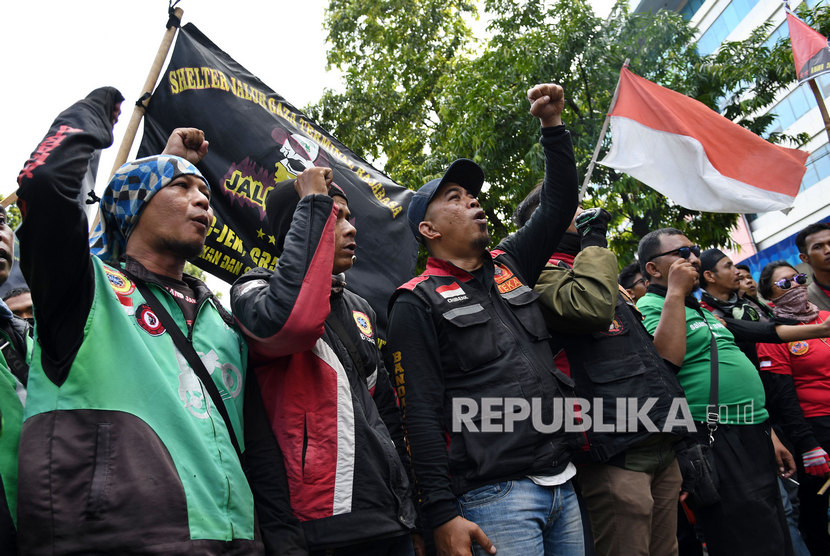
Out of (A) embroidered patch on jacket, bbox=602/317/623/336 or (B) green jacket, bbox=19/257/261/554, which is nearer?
(B) green jacket, bbox=19/257/261/554

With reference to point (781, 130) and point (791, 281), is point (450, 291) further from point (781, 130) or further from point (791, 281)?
point (781, 130)

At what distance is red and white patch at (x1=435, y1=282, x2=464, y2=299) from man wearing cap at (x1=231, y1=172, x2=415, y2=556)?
1.80ft

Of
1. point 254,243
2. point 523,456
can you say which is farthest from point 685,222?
point 523,456

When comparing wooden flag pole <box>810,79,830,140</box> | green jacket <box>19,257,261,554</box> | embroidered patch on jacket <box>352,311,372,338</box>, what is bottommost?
→ green jacket <box>19,257,261,554</box>

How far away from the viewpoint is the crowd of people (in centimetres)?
159

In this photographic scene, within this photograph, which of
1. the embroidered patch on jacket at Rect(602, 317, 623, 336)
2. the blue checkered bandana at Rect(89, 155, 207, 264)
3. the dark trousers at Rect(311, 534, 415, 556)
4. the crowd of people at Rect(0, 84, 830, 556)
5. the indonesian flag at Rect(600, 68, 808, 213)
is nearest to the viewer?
the crowd of people at Rect(0, 84, 830, 556)

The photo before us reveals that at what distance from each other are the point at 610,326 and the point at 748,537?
1.49 meters

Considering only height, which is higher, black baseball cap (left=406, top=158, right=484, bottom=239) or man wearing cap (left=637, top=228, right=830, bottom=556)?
black baseball cap (left=406, top=158, right=484, bottom=239)

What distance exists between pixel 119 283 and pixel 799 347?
183 inches

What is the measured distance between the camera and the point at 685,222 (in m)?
10.7

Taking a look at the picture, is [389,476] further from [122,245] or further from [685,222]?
[685,222]

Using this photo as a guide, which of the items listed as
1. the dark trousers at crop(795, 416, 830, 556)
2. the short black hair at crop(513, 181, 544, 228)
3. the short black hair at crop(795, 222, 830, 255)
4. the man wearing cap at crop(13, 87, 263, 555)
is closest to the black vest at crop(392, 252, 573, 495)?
the man wearing cap at crop(13, 87, 263, 555)

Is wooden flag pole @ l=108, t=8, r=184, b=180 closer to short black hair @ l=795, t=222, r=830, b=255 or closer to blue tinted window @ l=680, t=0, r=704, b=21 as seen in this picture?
short black hair @ l=795, t=222, r=830, b=255
